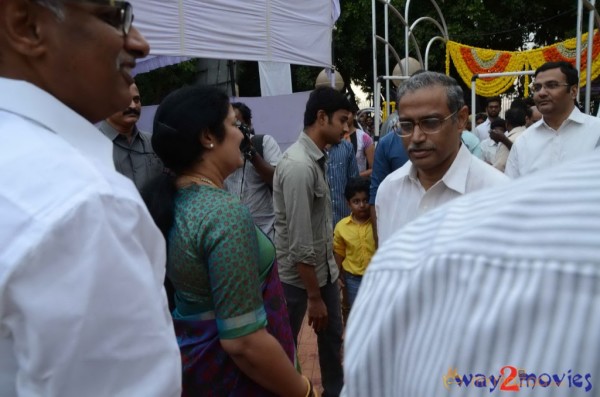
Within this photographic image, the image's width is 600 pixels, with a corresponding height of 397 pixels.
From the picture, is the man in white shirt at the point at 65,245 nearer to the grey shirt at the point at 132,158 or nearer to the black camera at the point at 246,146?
the grey shirt at the point at 132,158

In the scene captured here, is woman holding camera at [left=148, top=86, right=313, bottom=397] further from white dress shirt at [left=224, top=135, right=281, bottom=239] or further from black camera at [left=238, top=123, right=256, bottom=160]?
white dress shirt at [left=224, top=135, right=281, bottom=239]

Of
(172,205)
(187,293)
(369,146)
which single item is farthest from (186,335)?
(369,146)

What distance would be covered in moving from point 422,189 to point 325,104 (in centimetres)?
129

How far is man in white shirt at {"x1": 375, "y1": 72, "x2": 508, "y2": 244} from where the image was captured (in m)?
2.24

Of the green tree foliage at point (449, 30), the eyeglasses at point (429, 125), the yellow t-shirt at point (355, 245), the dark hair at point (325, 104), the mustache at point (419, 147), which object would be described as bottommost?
the yellow t-shirt at point (355, 245)

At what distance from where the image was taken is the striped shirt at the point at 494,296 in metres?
0.50

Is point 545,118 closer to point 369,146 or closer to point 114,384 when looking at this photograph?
point 369,146

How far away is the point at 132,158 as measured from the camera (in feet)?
10.9

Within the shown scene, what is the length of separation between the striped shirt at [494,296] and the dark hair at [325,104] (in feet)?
9.51

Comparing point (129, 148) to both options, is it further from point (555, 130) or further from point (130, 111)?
point (555, 130)

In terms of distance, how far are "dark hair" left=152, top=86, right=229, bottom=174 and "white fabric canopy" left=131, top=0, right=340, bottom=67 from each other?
153 cm

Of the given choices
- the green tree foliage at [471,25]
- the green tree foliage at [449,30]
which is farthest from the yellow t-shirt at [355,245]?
the green tree foliage at [471,25]

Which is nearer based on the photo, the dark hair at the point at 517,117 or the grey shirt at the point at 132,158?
the grey shirt at the point at 132,158

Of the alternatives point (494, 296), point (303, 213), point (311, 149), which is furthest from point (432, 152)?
point (494, 296)
